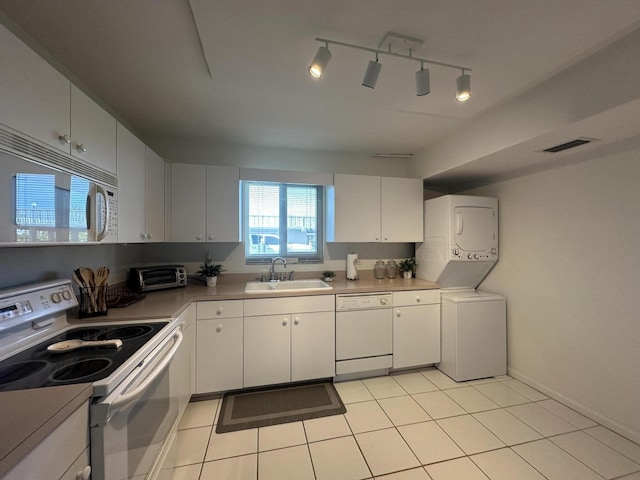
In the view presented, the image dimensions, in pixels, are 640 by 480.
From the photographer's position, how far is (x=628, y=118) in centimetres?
139

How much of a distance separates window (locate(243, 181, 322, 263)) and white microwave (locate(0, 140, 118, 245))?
147cm

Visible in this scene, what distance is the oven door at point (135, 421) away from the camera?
85 cm

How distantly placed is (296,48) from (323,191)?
5.69 feet

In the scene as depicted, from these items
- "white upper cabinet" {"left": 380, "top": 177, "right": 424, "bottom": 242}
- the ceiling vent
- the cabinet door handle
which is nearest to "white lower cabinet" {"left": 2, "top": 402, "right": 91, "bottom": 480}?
the cabinet door handle

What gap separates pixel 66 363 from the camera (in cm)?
101

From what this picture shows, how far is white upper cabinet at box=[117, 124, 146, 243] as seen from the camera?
61.3 inches

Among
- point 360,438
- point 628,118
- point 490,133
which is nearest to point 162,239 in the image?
point 360,438

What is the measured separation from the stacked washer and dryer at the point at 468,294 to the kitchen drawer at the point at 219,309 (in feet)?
6.73

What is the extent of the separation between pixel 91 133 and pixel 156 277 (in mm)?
1325

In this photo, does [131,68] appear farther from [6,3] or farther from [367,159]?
[367,159]

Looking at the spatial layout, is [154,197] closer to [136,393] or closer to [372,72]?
[136,393]

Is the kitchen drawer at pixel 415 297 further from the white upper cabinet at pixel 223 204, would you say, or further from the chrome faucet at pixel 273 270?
A: the white upper cabinet at pixel 223 204

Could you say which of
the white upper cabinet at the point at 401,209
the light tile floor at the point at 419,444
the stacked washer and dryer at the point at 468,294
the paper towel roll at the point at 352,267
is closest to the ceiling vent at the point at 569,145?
the stacked washer and dryer at the point at 468,294

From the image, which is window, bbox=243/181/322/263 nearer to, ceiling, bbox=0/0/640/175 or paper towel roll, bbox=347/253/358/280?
paper towel roll, bbox=347/253/358/280
